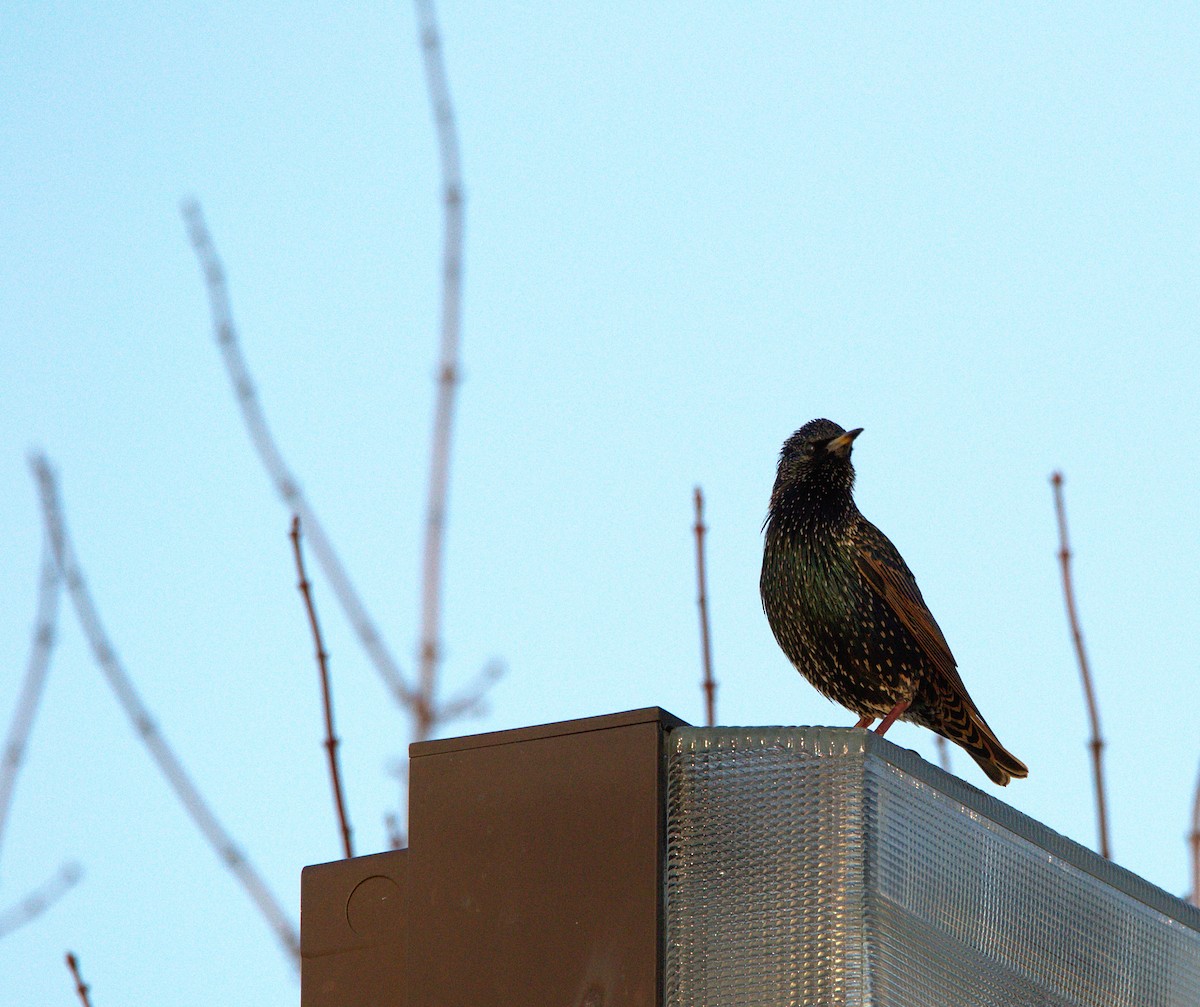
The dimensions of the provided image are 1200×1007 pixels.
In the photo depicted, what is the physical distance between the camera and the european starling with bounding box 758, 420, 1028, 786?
15.4 feet

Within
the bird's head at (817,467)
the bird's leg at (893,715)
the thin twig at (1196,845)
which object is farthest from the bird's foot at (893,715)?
the thin twig at (1196,845)

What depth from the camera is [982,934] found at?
2.05 meters

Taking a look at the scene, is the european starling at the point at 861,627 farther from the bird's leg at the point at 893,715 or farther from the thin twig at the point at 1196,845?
the thin twig at the point at 1196,845

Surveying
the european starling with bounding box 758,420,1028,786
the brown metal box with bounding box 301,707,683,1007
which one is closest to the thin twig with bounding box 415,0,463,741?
the brown metal box with bounding box 301,707,683,1007

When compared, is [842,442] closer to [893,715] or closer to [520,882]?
[893,715]

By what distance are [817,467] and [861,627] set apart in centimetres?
58

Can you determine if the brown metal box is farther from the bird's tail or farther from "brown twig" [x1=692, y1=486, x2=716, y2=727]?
the bird's tail

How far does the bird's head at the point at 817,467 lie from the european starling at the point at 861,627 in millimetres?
26

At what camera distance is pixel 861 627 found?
4688 millimetres

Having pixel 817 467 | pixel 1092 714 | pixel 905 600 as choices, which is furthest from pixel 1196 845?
pixel 817 467

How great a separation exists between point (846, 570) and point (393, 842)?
2071mm

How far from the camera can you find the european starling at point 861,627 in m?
4.70

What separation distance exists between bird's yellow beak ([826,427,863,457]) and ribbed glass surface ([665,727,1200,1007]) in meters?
2.88

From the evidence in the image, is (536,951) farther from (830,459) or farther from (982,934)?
(830,459)
